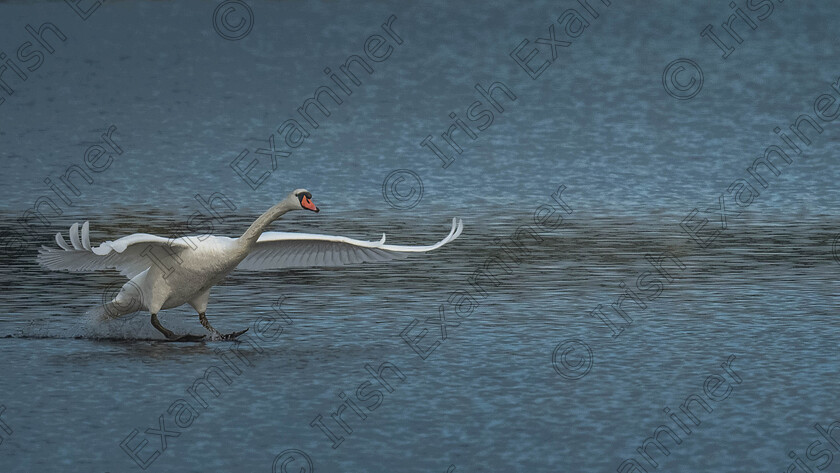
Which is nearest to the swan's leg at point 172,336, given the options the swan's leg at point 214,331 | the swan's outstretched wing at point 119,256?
the swan's leg at point 214,331

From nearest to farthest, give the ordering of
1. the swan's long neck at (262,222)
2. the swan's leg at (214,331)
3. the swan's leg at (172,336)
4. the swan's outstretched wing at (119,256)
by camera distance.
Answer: the swan's outstretched wing at (119,256) < the swan's long neck at (262,222) < the swan's leg at (214,331) < the swan's leg at (172,336)

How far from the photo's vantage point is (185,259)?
13453 millimetres

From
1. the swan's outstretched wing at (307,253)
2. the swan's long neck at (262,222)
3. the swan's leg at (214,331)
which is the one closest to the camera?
the swan's long neck at (262,222)

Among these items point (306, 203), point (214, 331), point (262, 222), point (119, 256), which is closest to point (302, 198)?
point (306, 203)

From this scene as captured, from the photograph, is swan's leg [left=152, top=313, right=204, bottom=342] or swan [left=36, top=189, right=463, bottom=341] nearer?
swan [left=36, top=189, right=463, bottom=341]

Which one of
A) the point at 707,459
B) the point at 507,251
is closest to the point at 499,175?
the point at 507,251

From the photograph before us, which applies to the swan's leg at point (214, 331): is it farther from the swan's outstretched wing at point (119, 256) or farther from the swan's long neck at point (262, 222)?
the swan's long neck at point (262, 222)

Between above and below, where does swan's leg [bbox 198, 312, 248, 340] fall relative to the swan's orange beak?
below

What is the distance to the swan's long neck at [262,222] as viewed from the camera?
522 inches

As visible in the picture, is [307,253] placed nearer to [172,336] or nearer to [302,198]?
[302,198]

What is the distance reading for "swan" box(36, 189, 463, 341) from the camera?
13.3 meters

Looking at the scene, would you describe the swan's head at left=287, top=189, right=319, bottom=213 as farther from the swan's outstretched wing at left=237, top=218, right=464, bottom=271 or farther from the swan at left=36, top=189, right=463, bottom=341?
the swan's outstretched wing at left=237, top=218, right=464, bottom=271

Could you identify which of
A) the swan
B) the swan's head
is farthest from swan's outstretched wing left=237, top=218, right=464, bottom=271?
the swan's head

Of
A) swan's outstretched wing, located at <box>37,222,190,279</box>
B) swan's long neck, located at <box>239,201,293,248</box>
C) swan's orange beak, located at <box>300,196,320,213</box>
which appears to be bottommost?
swan's outstretched wing, located at <box>37,222,190,279</box>
